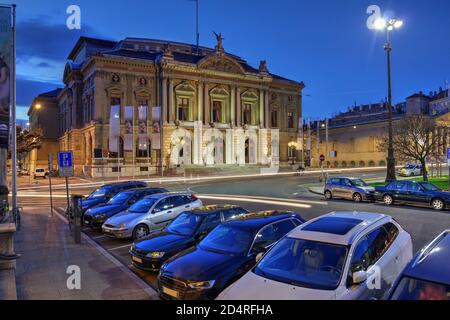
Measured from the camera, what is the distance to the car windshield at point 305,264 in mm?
5406

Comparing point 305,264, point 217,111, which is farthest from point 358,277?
point 217,111

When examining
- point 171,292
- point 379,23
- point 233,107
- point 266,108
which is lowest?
point 171,292

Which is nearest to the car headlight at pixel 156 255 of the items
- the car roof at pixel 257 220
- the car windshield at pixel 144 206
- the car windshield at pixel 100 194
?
the car roof at pixel 257 220

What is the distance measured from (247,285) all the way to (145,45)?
220 feet

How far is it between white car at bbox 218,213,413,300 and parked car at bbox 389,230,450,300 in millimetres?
873

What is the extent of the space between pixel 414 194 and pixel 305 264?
51.9 feet

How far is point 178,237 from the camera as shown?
9734 millimetres

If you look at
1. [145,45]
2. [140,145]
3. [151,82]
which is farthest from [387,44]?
[145,45]

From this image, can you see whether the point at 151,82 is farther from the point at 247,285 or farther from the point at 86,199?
the point at 247,285

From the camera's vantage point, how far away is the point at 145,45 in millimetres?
67312

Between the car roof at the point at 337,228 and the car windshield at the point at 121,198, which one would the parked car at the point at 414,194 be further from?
the car windshield at the point at 121,198

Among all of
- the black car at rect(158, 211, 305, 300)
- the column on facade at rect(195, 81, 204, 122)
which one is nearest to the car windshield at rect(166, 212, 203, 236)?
the black car at rect(158, 211, 305, 300)

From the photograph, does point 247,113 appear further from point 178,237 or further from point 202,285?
point 202,285
